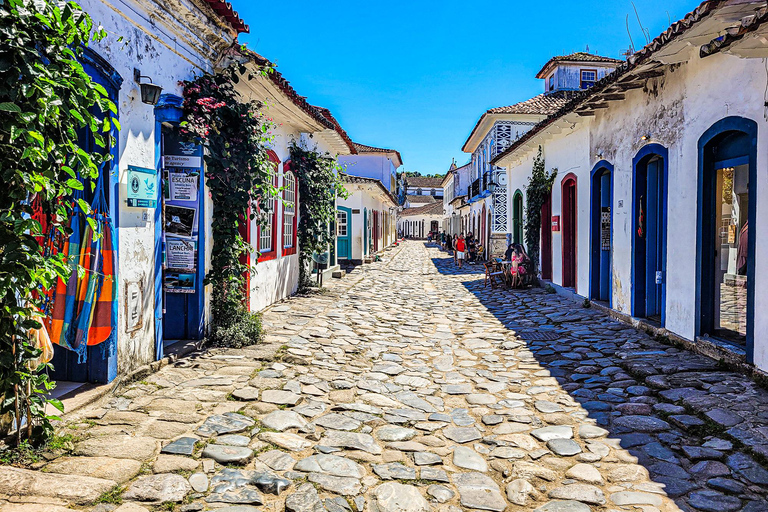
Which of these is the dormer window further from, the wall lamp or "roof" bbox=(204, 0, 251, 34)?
the wall lamp

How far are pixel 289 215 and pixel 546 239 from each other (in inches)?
269

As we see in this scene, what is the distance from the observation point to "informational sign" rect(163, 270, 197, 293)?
20.8 ft

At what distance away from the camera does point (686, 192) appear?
6922 mm

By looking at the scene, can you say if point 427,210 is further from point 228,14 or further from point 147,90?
point 147,90

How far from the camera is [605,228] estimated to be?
10.3m

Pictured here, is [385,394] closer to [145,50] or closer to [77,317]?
[77,317]

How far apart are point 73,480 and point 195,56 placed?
16.0 ft

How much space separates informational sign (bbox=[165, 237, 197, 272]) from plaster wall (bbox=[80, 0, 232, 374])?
0.72m

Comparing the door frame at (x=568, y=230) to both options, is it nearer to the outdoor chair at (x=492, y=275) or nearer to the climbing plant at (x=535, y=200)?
the climbing plant at (x=535, y=200)

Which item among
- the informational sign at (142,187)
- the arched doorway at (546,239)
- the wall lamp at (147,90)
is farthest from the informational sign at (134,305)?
the arched doorway at (546,239)

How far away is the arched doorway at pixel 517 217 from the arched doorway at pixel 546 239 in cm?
260

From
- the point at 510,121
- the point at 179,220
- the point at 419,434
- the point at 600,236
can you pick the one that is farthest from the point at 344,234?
the point at 419,434

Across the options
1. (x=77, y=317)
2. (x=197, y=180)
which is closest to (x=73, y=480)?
(x=77, y=317)

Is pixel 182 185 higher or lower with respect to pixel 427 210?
lower
